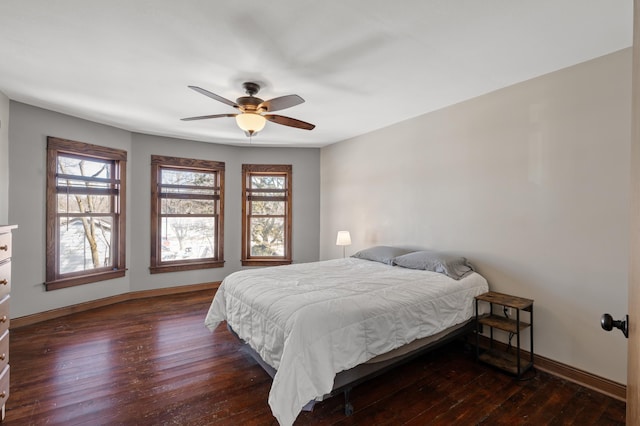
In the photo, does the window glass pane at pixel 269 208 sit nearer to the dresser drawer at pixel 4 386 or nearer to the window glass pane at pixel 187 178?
the window glass pane at pixel 187 178

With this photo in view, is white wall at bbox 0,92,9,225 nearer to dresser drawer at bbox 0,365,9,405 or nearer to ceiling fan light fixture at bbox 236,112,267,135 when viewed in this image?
dresser drawer at bbox 0,365,9,405

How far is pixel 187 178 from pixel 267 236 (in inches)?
68.6

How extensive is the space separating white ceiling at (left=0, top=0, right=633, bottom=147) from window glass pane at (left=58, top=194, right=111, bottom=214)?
1.25m

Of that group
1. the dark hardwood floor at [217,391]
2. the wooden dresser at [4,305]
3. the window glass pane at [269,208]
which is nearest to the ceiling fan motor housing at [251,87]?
the wooden dresser at [4,305]

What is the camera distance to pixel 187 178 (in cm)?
522

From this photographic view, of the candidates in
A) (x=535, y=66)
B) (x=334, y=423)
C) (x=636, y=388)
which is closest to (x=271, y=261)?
(x=334, y=423)

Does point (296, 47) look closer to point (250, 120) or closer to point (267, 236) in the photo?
point (250, 120)

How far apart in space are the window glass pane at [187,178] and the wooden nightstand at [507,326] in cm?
455

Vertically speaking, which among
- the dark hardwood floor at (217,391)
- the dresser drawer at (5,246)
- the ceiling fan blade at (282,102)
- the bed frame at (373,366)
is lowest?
the dark hardwood floor at (217,391)

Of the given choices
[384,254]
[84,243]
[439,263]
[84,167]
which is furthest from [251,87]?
[84,243]

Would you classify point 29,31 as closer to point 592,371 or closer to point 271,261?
point 271,261

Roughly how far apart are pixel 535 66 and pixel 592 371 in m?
2.57

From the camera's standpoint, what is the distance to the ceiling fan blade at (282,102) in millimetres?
2494

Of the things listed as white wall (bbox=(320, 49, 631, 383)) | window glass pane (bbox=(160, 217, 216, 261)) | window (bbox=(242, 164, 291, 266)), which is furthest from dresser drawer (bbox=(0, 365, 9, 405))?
white wall (bbox=(320, 49, 631, 383))
